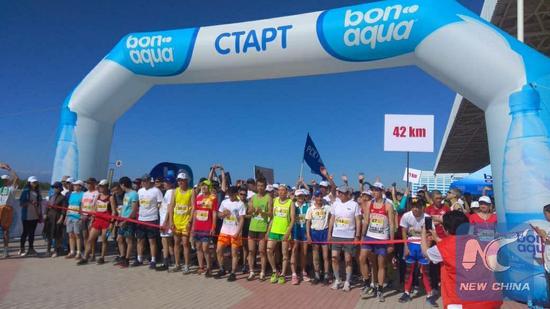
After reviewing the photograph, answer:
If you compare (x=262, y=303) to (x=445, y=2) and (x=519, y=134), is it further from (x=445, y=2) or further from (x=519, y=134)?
(x=445, y=2)

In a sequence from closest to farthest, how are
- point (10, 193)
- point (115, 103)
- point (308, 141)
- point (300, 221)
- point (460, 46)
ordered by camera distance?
1. point (460, 46)
2. point (300, 221)
3. point (10, 193)
4. point (115, 103)
5. point (308, 141)

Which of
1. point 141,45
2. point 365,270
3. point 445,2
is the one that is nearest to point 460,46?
point 445,2

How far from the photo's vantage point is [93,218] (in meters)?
7.14

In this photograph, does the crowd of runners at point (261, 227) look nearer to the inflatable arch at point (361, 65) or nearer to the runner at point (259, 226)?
the runner at point (259, 226)

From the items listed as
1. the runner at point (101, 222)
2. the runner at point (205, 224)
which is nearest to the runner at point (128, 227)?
the runner at point (101, 222)

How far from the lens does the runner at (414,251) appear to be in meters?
5.20

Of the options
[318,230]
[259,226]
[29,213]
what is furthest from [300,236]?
[29,213]

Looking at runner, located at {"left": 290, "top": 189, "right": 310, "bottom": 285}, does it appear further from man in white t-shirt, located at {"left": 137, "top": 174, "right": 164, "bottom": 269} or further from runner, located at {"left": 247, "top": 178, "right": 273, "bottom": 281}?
man in white t-shirt, located at {"left": 137, "top": 174, "right": 164, "bottom": 269}

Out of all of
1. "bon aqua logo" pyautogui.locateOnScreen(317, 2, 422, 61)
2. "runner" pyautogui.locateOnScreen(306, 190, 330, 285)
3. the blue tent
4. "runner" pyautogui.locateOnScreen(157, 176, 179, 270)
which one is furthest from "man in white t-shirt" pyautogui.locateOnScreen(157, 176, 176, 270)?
the blue tent

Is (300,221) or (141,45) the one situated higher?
(141,45)

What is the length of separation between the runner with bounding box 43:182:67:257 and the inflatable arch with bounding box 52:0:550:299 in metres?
0.55

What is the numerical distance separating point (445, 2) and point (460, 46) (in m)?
0.83

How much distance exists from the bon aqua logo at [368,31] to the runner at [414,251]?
258 cm

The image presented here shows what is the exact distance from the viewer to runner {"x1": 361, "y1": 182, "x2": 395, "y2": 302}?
538 cm
